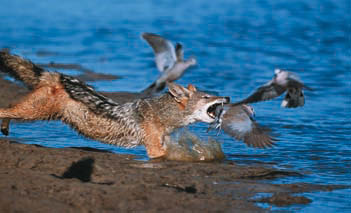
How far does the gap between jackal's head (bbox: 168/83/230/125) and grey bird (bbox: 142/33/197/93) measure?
3494 millimetres

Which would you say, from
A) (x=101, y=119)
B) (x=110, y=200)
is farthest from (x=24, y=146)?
(x=110, y=200)

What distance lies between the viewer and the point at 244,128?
8.98 m

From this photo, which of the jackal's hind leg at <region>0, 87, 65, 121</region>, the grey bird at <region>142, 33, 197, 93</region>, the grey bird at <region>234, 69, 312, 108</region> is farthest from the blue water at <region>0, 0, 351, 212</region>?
the grey bird at <region>234, 69, 312, 108</region>

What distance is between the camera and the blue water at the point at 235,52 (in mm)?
9484

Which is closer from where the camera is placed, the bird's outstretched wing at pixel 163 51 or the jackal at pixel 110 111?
the jackal at pixel 110 111

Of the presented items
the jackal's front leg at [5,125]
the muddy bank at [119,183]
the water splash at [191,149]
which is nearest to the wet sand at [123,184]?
the muddy bank at [119,183]

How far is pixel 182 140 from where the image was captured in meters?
9.08

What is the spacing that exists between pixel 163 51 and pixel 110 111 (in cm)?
467

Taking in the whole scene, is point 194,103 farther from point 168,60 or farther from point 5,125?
point 168,60

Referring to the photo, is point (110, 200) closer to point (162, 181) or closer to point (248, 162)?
point (162, 181)

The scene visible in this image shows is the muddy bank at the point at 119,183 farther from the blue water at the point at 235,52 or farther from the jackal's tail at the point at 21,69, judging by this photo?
the jackal's tail at the point at 21,69

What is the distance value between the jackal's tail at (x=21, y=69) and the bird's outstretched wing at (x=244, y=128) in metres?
2.49

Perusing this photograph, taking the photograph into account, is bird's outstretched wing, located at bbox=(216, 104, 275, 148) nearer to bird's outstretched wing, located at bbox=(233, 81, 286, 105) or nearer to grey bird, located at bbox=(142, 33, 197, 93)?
bird's outstretched wing, located at bbox=(233, 81, 286, 105)

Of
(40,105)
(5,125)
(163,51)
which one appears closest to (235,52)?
(163,51)
